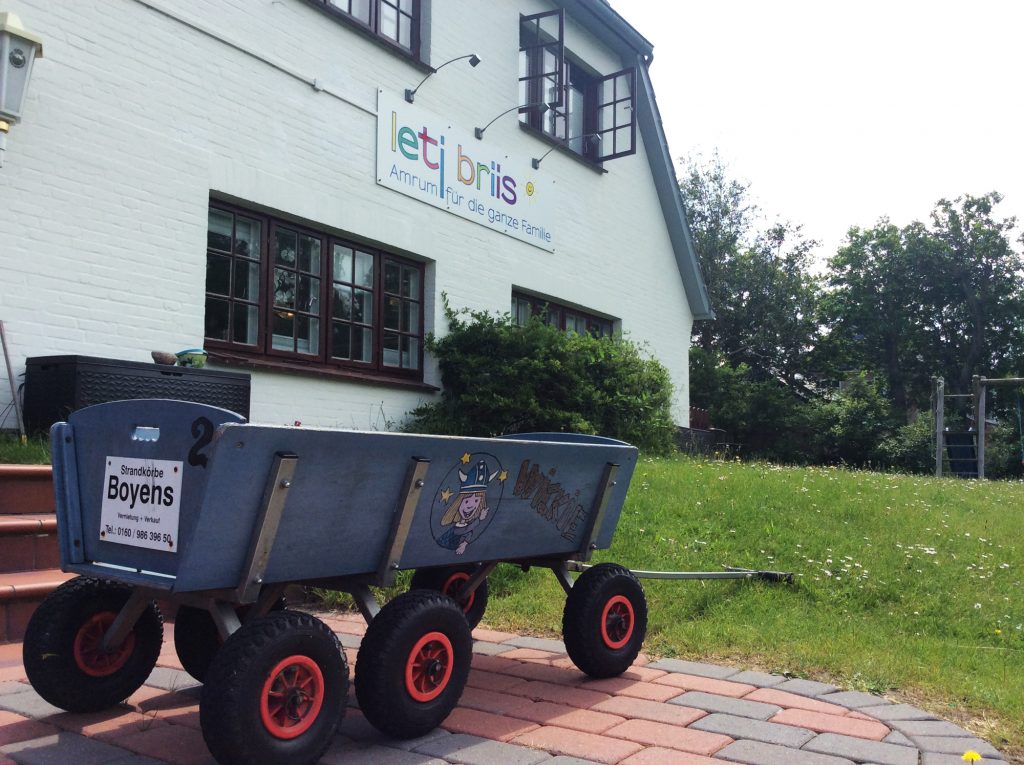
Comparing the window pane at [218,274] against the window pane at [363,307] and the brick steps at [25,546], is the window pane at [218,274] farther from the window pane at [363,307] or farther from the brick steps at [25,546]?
the brick steps at [25,546]

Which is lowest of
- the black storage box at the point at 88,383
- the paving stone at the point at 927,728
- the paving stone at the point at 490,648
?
the paving stone at the point at 490,648

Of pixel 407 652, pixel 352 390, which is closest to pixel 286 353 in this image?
pixel 352 390

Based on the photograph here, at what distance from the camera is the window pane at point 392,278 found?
32.3 ft

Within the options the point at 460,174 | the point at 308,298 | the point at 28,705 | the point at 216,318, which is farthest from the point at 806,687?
the point at 460,174

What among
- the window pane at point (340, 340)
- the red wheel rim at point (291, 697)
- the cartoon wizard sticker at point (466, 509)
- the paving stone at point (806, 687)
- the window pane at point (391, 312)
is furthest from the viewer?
the window pane at point (391, 312)

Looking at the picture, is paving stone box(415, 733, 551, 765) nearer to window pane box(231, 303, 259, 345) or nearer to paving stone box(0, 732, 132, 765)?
paving stone box(0, 732, 132, 765)

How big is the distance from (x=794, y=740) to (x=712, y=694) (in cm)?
58

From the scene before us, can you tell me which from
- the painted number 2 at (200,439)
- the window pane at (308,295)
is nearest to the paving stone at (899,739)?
the painted number 2 at (200,439)

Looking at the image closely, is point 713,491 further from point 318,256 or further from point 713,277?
point 713,277

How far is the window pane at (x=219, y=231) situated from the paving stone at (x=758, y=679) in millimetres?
5834

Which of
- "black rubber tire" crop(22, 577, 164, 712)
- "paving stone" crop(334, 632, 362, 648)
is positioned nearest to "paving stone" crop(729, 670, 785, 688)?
"paving stone" crop(334, 632, 362, 648)

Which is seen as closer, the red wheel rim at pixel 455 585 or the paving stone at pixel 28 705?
the paving stone at pixel 28 705

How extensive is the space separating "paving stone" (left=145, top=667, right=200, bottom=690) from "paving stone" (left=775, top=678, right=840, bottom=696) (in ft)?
7.57

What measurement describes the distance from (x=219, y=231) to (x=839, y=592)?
571cm
